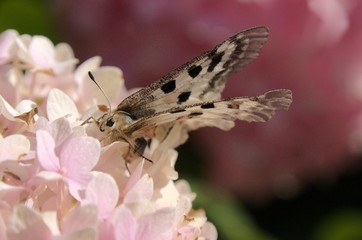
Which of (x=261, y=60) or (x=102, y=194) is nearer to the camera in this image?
(x=102, y=194)

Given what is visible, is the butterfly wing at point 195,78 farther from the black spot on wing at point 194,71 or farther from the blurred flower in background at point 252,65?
the blurred flower in background at point 252,65

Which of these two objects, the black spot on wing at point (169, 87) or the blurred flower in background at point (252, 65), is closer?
the black spot on wing at point (169, 87)

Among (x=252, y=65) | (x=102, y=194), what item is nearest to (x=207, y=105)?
(x=102, y=194)

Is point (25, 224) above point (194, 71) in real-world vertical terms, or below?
below

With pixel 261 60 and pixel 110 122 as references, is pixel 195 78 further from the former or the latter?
pixel 261 60

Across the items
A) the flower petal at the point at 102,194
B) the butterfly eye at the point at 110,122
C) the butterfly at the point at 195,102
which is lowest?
the flower petal at the point at 102,194

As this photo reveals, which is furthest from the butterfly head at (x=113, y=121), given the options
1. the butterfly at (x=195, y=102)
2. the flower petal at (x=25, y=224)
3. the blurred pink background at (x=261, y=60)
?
the blurred pink background at (x=261, y=60)

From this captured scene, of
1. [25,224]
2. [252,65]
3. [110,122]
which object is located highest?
[252,65]

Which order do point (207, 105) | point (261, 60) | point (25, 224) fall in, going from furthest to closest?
point (261, 60) → point (207, 105) → point (25, 224)

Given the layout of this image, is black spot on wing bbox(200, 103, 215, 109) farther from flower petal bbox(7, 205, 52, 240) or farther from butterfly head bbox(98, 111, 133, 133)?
flower petal bbox(7, 205, 52, 240)
